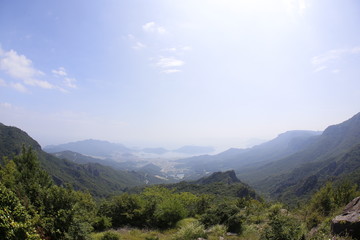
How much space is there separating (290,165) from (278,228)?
668ft

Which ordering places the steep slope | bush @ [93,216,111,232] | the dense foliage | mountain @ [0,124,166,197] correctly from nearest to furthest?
the dense foliage
bush @ [93,216,111,232]
mountain @ [0,124,166,197]
the steep slope

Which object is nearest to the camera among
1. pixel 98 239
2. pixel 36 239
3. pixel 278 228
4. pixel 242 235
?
pixel 36 239

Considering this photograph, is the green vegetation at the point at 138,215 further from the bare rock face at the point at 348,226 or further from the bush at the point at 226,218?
the bare rock face at the point at 348,226

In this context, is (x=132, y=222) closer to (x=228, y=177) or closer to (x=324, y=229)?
(x=324, y=229)

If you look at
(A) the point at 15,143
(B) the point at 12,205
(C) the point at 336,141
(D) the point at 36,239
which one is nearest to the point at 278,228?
(D) the point at 36,239

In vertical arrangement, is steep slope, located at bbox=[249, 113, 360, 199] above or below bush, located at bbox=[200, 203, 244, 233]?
below

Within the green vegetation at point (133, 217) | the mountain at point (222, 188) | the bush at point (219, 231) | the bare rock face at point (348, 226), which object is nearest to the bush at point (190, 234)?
the green vegetation at point (133, 217)

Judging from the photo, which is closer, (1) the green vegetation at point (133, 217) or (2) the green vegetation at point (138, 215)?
(1) the green vegetation at point (133, 217)

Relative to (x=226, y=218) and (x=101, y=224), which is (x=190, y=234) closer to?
(x=226, y=218)

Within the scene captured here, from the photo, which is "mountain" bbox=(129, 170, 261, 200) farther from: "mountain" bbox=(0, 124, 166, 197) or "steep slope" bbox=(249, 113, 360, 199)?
"mountain" bbox=(0, 124, 166, 197)

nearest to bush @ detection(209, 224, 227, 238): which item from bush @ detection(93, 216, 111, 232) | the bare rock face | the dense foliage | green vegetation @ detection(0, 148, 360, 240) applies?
green vegetation @ detection(0, 148, 360, 240)

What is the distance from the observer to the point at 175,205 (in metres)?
16.6

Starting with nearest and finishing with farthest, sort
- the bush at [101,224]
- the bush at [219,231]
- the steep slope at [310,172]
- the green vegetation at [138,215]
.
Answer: the green vegetation at [138,215] → the bush at [219,231] → the bush at [101,224] → the steep slope at [310,172]

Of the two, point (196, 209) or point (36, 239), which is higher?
point (36, 239)
